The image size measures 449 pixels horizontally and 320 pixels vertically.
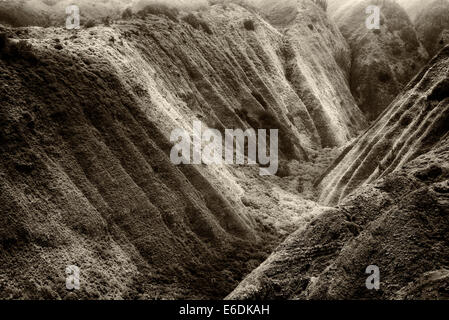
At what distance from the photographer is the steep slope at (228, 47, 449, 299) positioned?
1365 centimetres

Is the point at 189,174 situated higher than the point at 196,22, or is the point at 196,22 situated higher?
the point at 196,22

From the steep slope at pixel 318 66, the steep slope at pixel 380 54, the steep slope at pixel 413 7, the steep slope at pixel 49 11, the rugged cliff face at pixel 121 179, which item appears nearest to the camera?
the rugged cliff face at pixel 121 179

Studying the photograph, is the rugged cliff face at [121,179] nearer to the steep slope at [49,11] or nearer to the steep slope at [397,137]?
the steep slope at [397,137]

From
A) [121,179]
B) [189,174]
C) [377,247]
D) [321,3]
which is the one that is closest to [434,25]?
[321,3]

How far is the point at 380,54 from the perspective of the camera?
53.4 meters

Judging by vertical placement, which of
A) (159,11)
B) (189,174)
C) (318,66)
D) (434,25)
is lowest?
(189,174)

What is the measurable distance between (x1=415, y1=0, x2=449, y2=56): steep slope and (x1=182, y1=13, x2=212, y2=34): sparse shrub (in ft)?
108

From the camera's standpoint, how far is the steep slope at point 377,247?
13.6m

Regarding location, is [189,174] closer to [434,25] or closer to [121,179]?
[121,179]

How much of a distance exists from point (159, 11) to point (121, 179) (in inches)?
653

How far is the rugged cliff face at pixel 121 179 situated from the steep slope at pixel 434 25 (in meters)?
35.0

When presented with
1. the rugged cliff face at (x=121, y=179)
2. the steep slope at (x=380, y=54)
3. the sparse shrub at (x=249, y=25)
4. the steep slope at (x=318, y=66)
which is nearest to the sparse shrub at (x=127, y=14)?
the rugged cliff face at (x=121, y=179)

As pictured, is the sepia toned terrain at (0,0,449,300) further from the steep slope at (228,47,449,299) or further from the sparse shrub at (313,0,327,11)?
the sparse shrub at (313,0,327,11)

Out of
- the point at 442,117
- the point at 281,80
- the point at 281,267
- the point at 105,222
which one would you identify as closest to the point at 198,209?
the point at 105,222
